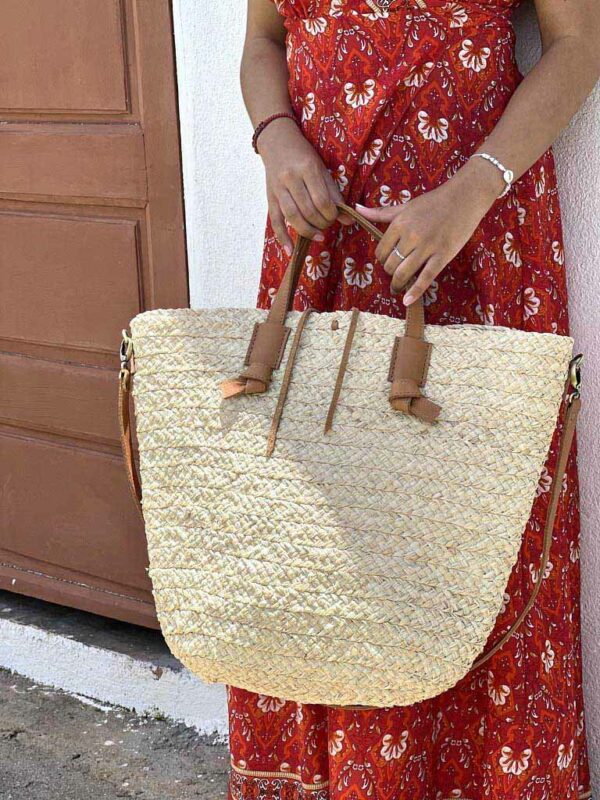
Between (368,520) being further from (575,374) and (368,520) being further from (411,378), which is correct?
(575,374)

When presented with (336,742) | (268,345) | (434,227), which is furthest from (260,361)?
(336,742)

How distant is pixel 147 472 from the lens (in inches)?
57.1

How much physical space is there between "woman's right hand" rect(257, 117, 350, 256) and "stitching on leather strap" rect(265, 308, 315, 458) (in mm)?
145

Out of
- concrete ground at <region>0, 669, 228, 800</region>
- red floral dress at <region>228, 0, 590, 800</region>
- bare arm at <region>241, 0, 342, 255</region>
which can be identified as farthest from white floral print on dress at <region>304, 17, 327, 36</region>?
concrete ground at <region>0, 669, 228, 800</region>

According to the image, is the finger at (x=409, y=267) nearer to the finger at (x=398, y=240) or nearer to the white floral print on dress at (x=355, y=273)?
the finger at (x=398, y=240)

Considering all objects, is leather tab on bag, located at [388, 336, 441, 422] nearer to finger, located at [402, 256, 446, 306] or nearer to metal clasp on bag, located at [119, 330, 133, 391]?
finger, located at [402, 256, 446, 306]

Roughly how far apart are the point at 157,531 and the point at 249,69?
0.78 m

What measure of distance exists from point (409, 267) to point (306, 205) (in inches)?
7.6

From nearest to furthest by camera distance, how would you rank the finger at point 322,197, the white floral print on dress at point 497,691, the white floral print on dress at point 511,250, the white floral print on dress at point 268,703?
1. the finger at point 322,197
2. the white floral print on dress at point 511,250
3. the white floral print on dress at point 497,691
4. the white floral print on dress at point 268,703

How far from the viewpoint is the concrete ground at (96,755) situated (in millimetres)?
2193

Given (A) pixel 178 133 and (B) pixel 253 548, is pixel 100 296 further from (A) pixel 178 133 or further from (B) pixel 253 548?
(B) pixel 253 548

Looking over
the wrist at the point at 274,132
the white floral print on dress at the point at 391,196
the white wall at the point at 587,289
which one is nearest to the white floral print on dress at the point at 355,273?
the white floral print on dress at the point at 391,196

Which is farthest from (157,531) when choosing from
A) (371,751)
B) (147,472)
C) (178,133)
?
(178,133)

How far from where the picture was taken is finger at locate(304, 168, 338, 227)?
1.43 m
